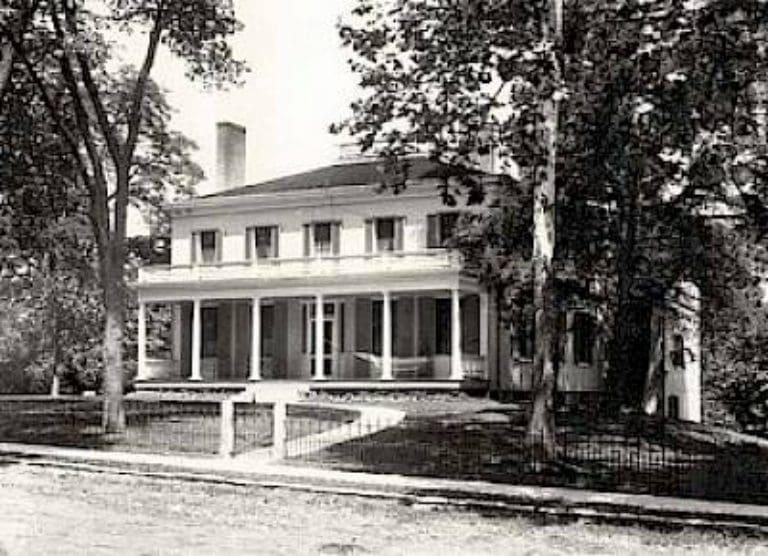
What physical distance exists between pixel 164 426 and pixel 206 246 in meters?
17.2

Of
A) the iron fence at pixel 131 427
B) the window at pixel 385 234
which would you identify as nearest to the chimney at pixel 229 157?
the window at pixel 385 234

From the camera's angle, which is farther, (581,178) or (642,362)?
(642,362)

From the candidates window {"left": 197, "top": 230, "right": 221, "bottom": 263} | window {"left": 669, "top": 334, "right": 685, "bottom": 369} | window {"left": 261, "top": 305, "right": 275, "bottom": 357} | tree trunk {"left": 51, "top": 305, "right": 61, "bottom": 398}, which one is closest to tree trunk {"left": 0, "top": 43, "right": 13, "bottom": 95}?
window {"left": 197, "top": 230, "right": 221, "bottom": 263}

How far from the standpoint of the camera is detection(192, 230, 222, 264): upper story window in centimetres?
4184

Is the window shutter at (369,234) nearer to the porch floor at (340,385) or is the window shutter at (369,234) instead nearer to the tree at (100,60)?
the porch floor at (340,385)

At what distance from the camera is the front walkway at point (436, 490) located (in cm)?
1411

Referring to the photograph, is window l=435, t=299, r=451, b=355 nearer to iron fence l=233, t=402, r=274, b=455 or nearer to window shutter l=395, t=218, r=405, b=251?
window shutter l=395, t=218, r=405, b=251

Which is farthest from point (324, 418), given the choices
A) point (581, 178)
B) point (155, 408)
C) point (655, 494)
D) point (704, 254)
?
point (655, 494)

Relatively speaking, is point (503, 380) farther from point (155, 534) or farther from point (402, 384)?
point (155, 534)

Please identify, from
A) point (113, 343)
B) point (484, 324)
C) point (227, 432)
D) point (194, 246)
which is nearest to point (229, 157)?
point (194, 246)

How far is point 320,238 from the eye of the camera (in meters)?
39.8

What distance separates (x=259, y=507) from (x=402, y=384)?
65.0 feet

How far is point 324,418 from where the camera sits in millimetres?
26875

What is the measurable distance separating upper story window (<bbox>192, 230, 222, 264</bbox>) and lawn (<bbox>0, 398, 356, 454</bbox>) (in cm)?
1038
